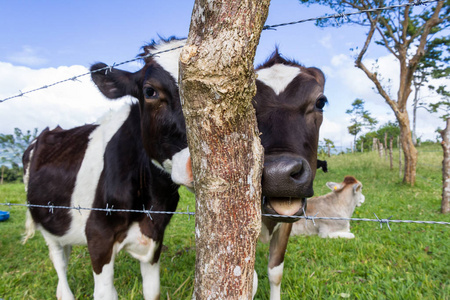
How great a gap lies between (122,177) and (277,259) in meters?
1.51

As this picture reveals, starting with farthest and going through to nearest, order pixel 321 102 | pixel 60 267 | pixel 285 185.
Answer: pixel 60 267, pixel 321 102, pixel 285 185

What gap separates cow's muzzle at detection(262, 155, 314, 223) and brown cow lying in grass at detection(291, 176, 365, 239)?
3668 millimetres

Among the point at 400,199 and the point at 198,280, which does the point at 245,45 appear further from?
the point at 400,199

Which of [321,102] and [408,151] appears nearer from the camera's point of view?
[321,102]

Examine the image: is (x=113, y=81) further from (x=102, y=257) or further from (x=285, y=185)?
(x=285, y=185)

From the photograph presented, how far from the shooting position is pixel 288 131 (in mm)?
2035

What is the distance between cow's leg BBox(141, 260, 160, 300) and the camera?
285 centimetres

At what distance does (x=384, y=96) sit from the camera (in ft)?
30.7

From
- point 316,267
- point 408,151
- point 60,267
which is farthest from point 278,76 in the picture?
point 408,151

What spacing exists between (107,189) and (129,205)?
0.74 feet

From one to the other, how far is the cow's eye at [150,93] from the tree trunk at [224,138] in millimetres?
1018

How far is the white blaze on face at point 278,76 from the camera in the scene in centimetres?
237

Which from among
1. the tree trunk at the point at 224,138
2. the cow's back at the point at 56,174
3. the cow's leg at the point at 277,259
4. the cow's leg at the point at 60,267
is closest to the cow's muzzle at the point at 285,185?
the tree trunk at the point at 224,138

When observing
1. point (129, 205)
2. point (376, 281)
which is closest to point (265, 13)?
point (129, 205)
